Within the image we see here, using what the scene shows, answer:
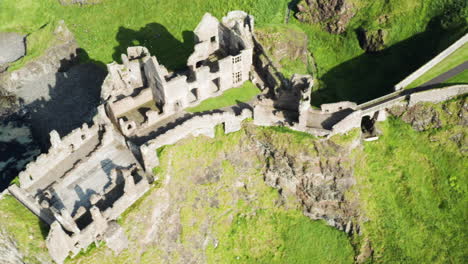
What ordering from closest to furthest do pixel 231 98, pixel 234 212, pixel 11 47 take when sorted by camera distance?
1. pixel 234 212
2. pixel 231 98
3. pixel 11 47

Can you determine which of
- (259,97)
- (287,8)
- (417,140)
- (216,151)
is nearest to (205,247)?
(216,151)

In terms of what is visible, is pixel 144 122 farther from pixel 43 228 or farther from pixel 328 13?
pixel 328 13

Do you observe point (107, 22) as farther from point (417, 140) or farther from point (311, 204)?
point (417, 140)

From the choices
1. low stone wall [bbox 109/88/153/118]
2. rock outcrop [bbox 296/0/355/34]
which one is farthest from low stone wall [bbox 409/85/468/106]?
low stone wall [bbox 109/88/153/118]

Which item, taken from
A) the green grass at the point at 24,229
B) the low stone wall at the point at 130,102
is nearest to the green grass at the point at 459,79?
the low stone wall at the point at 130,102

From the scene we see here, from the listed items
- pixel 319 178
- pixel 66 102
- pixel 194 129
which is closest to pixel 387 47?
pixel 319 178

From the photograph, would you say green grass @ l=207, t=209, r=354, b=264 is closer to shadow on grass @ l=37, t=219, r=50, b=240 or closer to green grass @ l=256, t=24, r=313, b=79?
shadow on grass @ l=37, t=219, r=50, b=240

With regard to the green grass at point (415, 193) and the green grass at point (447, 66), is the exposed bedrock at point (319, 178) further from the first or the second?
the green grass at point (447, 66)
